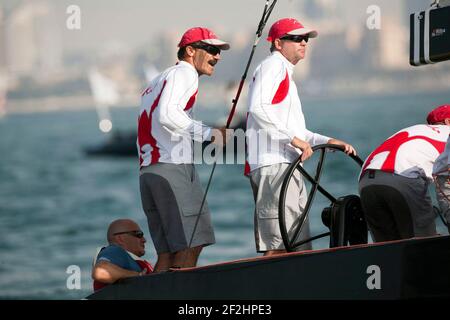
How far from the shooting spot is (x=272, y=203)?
245 inches

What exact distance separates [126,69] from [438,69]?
1799 inches

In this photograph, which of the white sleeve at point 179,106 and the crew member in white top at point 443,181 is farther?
the white sleeve at point 179,106

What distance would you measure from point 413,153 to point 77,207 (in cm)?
3539

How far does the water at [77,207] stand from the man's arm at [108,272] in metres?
8.89

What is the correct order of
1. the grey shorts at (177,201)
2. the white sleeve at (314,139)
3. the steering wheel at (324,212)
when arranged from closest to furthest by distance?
the steering wheel at (324,212) < the grey shorts at (177,201) < the white sleeve at (314,139)

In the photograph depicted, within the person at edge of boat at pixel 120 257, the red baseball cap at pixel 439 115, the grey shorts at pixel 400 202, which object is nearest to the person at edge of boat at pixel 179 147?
the person at edge of boat at pixel 120 257

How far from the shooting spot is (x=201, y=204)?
625 cm

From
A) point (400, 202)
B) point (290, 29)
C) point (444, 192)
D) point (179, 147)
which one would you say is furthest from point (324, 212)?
point (290, 29)

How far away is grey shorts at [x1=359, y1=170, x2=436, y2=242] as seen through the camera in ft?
19.9

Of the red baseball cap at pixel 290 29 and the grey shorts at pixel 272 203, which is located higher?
the red baseball cap at pixel 290 29

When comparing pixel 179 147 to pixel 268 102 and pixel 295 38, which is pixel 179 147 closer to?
pixel 268 102

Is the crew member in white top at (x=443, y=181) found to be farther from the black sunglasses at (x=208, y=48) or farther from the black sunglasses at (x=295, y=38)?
the black sunglasses at (x=208, y=48)

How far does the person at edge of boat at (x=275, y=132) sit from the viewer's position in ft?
20.1
